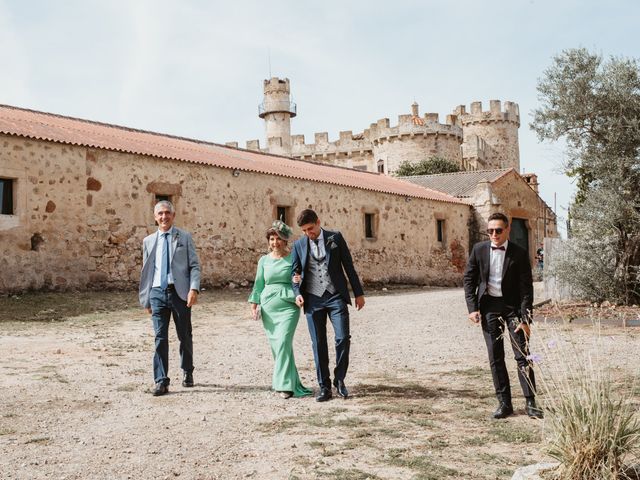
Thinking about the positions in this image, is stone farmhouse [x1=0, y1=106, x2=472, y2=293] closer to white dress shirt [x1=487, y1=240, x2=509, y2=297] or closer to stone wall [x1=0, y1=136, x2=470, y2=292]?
stone wall [x1=0, y1=136, x2=470, y2=292]

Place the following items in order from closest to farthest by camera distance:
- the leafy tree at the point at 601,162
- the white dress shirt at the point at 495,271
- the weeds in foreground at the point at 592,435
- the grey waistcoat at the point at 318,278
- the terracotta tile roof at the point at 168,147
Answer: the weeds in foreground at the point at 592,435, the white dress shirt at the point at 495,271, the grey waistcoat at the point at 318,278, the leafy tree at the point at 601,162, the terracotta tile roof at the point at 168,147

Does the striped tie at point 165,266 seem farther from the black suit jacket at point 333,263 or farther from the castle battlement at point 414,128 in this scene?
the castle battlement at point 414,128

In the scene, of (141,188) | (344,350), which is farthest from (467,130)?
(344,350)

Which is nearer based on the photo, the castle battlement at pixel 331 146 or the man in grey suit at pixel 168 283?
the man in grey suit at pixel 168 283

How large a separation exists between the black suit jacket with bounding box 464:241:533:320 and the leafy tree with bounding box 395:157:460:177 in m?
34.7

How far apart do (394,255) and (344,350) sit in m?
17.1

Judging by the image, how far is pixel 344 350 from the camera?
19.0 feet

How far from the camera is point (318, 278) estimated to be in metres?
5.88

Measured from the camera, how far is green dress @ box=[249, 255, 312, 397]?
584cm

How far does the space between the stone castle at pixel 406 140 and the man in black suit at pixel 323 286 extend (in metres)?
35.6

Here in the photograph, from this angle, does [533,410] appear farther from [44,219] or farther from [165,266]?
[44,219]

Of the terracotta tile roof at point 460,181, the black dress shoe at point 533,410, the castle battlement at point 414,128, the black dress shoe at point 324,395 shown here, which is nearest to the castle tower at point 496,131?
the castle battlement at point 414,128

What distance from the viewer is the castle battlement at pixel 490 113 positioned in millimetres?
47469

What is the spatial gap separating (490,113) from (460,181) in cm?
1952
